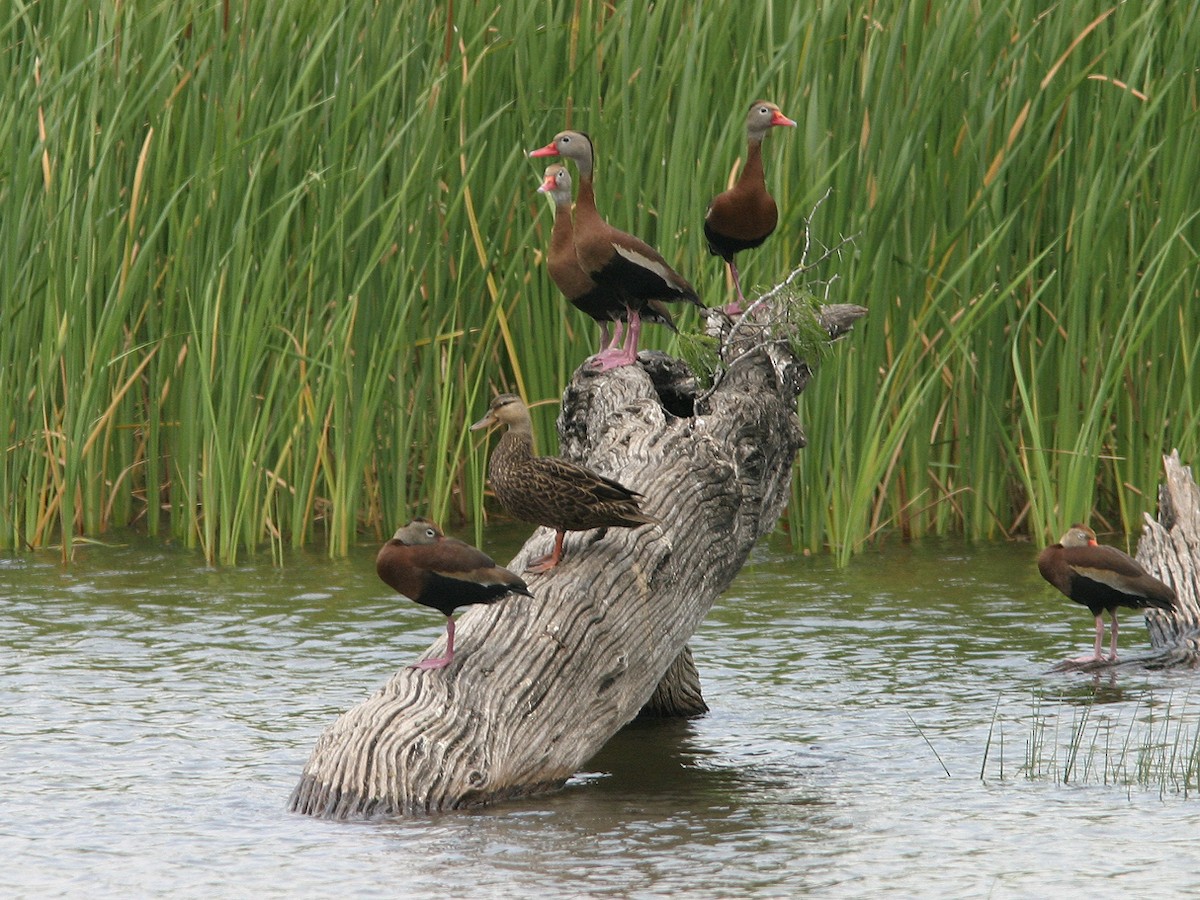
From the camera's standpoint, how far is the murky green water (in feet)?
16.7

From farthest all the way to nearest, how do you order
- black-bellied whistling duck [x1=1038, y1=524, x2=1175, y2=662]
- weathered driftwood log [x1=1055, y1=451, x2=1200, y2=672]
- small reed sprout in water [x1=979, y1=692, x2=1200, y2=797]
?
weathered driftwood log [x1=1055, y1=451, x2=1200, y2=672]
black-bellied whistling duck [x1=1038, y1=524, x2=1175, y2=662]
small reed sprout in water [x1=979, y1=692, x2=1200, y2=797]

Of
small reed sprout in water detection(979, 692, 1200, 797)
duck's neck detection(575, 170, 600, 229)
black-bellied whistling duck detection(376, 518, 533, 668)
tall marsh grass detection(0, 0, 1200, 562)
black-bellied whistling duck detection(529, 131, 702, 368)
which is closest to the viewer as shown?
black-bellied whistling duck detection(376, 518, 533, 668)

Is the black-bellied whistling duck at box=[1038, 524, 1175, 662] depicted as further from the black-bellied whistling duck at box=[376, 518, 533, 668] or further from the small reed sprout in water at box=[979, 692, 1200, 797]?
the black-bellied whistling duck at box=[376, 518, 533, 668]

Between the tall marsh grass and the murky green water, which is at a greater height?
the tall marsh grass

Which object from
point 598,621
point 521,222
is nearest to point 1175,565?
point 598,621

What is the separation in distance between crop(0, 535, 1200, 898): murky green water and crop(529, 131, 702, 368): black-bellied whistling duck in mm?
1523

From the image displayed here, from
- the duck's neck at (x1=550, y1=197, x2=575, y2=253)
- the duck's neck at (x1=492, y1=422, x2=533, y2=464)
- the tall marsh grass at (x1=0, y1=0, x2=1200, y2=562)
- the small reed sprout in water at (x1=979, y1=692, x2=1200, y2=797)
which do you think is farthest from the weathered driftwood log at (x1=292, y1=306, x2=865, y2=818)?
the tall marsh grass at (x1=0, y1=0, x2=1200, y2=562)

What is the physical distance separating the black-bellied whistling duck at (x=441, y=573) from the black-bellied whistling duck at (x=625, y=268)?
153cm

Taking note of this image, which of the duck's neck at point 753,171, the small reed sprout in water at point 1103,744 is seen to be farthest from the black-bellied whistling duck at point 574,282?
the small reed sprout in water at point 1103,744

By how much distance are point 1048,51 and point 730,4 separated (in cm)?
152

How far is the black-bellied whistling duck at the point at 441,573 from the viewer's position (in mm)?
5824

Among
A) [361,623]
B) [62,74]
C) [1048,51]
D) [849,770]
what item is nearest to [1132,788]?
[849,770]

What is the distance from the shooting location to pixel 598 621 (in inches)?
243

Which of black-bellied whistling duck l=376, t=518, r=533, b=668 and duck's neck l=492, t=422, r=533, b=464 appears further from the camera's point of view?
duck's neck l=492, t=422, r=533, b=464
